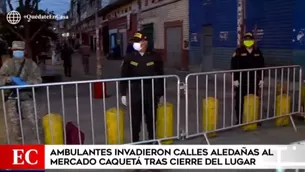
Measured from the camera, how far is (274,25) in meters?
12.3

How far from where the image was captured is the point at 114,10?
37.8m

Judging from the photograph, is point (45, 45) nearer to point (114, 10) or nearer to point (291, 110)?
point (291, 110)

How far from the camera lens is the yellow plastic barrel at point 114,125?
515 cm

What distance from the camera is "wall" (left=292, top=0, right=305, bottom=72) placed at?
10875 mm

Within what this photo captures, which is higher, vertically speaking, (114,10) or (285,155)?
(114,10)

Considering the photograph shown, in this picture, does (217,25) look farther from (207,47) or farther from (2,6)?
(2,6)

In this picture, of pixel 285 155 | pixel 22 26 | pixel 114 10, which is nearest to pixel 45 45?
pixel 22 26

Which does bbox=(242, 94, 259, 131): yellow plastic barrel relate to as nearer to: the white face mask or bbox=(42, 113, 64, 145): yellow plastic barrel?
the white face mask

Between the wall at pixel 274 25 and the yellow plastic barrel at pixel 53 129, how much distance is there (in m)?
8.78

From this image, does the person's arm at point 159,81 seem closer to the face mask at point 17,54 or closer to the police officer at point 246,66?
the police officer at point 246,66

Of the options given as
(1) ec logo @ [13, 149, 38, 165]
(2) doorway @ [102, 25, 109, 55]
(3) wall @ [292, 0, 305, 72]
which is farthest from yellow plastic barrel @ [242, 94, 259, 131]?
(2) doorway @ [102, 25, 109, 55]

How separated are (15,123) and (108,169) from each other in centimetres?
181

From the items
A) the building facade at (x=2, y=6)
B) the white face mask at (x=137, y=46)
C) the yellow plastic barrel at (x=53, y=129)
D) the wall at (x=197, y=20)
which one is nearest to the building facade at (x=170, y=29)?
the wall at (x=197, y=20)

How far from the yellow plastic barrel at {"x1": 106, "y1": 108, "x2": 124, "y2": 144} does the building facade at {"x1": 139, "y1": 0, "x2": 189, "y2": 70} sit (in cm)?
1264
